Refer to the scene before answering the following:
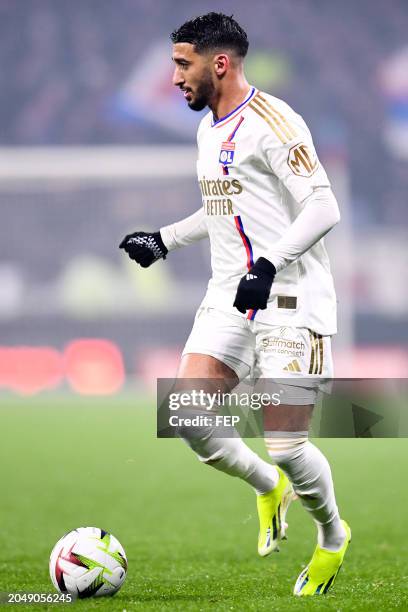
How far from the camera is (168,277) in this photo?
79.0 feet

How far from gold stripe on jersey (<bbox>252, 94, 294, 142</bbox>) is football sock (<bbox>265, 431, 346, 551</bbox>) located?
1164 millimetres

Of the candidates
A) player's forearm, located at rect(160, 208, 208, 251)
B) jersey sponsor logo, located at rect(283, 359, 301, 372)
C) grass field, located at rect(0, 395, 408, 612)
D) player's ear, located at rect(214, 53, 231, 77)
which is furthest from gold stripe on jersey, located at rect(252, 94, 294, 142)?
grass field, located at rect(0, 395, 408, 612)

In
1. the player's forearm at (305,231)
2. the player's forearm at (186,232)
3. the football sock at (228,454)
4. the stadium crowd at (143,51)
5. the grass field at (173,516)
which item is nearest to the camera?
the player's forearm at (305,231)

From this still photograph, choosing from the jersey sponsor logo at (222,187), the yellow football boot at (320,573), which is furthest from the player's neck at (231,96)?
the yellow football boot at (320,573)

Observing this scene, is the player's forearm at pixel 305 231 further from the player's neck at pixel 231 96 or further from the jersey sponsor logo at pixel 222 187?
the player's neck at pixel 231 96

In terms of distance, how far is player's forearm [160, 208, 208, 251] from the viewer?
17.3 ft

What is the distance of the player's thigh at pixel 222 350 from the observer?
15.5 ft

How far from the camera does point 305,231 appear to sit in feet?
14.6

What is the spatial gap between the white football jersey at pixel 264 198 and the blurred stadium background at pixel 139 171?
15404mm

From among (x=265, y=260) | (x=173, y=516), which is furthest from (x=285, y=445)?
(x=173, y=516)

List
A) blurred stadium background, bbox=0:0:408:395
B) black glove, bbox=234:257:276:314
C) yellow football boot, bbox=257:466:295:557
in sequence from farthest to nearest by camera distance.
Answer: blurred stadium background, bbox=0:0:408:395, yellow football boot, bbox=257:466:295:557, black glove, bbox=234:257:276:314

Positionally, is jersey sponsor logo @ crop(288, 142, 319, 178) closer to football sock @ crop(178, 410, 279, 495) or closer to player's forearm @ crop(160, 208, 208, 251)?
player's forearm @ crop(160, 208, 208, 251)

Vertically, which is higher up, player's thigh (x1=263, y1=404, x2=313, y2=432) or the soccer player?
the soccer player

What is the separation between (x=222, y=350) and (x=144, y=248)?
0.84 metres
